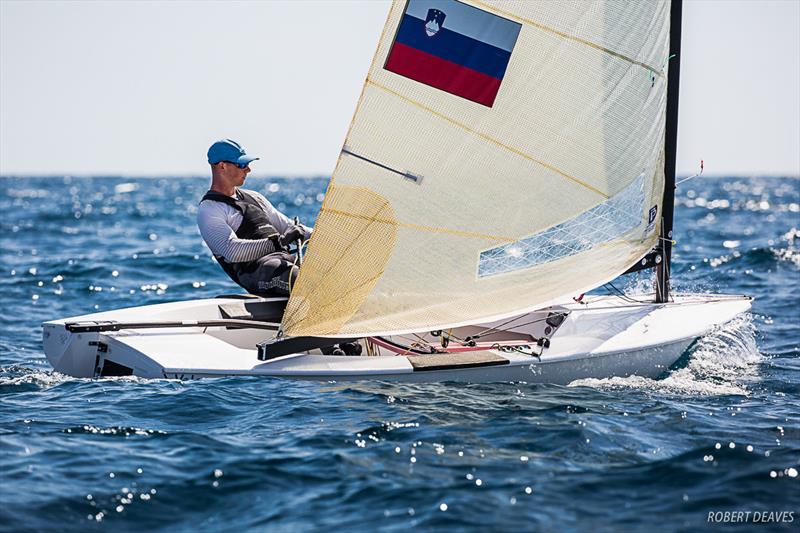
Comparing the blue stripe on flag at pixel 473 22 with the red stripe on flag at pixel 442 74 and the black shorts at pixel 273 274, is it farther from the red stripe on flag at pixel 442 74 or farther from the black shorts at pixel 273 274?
the black shorts at pixel 273 274

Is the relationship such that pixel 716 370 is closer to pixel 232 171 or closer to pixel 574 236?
pixel 574 236

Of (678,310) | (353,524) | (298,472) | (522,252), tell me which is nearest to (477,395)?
(522,252)

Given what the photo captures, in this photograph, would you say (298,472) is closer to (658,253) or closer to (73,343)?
(73,343)

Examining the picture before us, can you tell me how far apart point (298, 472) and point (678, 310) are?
3.81m

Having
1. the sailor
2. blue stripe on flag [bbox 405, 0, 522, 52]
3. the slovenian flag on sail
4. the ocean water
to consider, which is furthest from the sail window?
the sailor

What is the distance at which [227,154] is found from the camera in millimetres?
6645

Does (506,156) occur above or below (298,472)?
above

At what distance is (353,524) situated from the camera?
3.86 metres

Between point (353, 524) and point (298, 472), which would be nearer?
point (353, 524)

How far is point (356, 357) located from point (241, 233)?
1486 millimetres

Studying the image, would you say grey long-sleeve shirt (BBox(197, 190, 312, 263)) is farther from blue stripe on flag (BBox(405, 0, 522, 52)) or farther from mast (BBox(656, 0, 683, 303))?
mast (BBox(656, 0, 683, 303))

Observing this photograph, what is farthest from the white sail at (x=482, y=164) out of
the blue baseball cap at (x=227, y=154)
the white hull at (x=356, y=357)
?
the blue baseball cap at (x=227, y=154)

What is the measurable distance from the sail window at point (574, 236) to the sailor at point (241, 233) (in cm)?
141

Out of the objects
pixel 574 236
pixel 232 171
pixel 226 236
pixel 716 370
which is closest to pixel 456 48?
pixel 574 236
